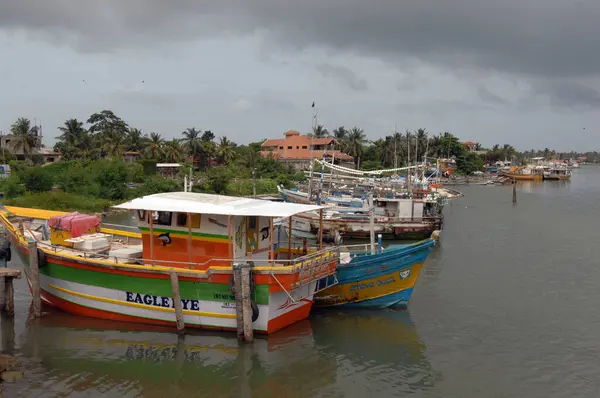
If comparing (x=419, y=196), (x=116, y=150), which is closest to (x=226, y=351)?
(x=419, y=196)

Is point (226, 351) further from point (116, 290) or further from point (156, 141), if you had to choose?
point (156, 141)

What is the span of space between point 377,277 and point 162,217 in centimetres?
775

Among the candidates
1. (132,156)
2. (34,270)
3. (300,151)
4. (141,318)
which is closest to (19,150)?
(132,156)

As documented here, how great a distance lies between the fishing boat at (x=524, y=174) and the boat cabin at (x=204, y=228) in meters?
109

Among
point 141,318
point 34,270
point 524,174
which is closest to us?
point 141,318

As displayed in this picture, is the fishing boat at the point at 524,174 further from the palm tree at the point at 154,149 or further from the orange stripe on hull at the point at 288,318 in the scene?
the orange stripe on hull at the point at 288,318

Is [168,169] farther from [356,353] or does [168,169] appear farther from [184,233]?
[356,353]

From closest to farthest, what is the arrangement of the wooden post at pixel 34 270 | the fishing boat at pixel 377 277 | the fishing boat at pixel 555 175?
the wooden post at pixel 34 270 → the fishing boat at pixel 377 277 → the fishing boat at pixel 555 175

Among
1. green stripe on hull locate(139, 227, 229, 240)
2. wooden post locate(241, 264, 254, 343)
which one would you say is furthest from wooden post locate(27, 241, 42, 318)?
wooden post locate(241, 264, 254, 343)

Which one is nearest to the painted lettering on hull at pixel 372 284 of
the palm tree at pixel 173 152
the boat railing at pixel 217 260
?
the boat railing at pixel 217 260

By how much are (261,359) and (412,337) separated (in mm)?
5412

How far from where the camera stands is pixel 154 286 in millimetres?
16266

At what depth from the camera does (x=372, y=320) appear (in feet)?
61.2

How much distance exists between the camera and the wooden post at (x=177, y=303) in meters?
15.7
